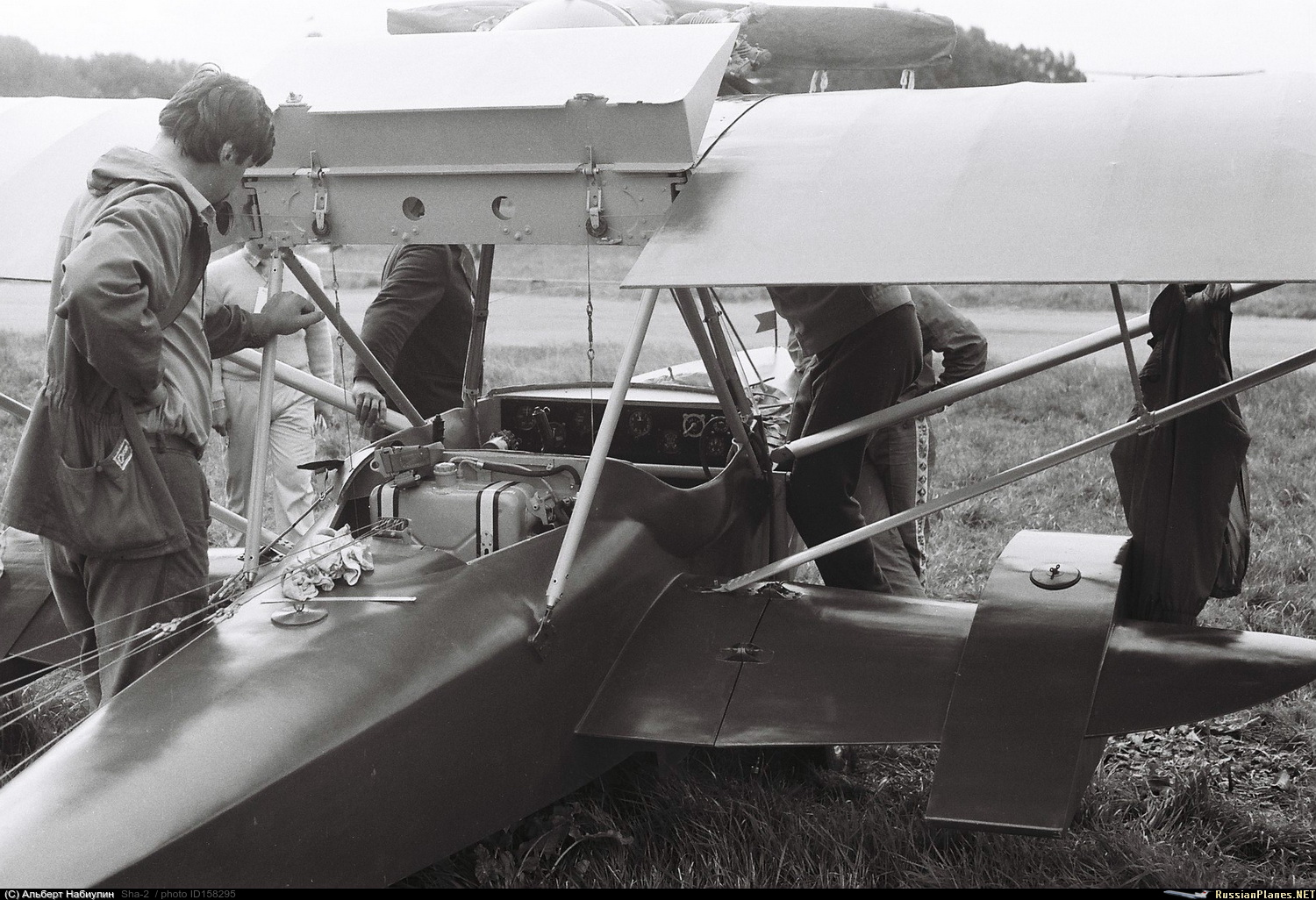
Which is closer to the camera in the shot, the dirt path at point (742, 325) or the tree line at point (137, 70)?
the dirt path at point (742, 325)

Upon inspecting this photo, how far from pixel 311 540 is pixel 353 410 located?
4.99 ft

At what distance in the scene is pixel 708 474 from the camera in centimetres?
553

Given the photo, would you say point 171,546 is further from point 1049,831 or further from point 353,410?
point 1049,831

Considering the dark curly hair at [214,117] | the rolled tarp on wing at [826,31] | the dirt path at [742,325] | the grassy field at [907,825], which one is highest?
the rolled tarp on wing at [826,31]

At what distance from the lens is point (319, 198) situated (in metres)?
4.29

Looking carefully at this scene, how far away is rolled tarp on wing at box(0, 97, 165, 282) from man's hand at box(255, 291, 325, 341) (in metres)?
1.02

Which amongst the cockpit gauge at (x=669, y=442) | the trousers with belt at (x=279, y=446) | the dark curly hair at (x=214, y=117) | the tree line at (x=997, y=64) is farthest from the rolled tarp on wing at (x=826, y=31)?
the tree line at (x=997, y=64)

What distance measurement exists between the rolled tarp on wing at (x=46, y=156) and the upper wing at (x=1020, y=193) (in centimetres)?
246

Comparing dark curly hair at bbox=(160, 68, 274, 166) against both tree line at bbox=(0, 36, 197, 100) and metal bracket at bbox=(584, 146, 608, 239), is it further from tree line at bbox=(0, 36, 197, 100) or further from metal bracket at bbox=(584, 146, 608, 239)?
tree line at bbox=(0, 36, 197, 100)

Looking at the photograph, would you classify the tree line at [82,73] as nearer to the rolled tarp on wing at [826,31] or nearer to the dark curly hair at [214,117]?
the rolled tarp on wing at [826,31]

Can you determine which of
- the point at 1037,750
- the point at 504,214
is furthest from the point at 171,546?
the point at 1037,750

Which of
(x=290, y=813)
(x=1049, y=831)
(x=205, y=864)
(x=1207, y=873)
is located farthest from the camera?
(x=1207, y=873)

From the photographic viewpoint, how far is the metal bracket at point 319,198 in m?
4.27

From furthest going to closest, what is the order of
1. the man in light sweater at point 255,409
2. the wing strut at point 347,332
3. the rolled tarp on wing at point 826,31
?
1. the rolled tarp on wing at point 826,31
2. the man in light sweater at point 255,409
3. the wing strut at point 347,332
